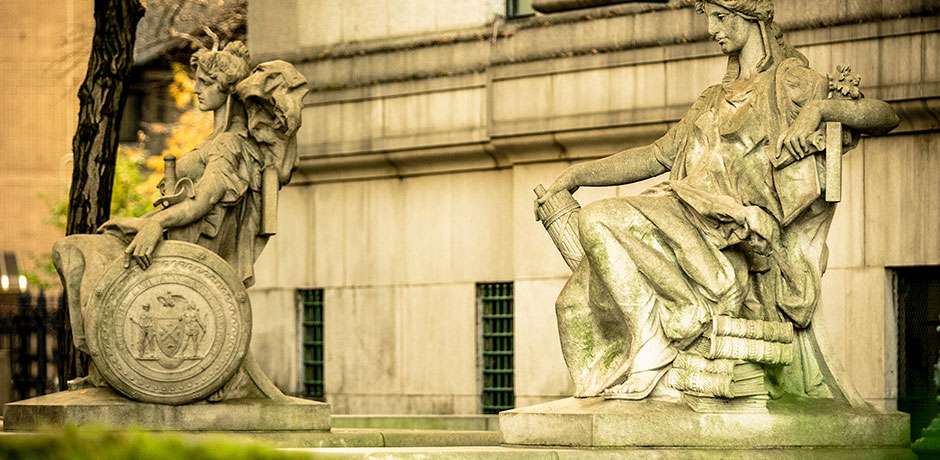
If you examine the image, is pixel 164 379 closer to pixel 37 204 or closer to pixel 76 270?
pixel 76 270

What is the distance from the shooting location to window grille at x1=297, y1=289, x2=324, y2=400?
1997cm

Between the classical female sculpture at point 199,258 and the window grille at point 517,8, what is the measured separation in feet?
21.4

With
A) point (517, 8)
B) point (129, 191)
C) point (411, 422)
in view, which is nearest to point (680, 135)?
point (411, 422)

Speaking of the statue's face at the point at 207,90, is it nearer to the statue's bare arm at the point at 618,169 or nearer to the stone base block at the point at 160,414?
the stone base block at the point at 160,414

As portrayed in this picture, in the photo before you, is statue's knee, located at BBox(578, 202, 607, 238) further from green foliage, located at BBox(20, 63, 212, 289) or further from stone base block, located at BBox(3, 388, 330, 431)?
green foliage, located at BBox(20, 63, 212, 289)

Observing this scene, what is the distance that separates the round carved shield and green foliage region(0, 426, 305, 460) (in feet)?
19.5

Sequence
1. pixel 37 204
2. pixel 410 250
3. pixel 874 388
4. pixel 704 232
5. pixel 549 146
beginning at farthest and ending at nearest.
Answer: pixel 37 204 → pixel 410 250 → pixel 549 146 → pixel 874 388 → pixel 704 232

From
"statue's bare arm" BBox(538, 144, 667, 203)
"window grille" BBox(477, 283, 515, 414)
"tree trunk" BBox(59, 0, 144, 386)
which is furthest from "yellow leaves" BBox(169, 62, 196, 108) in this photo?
"statue's bare arm" BBox(538, 144, 667, 203)

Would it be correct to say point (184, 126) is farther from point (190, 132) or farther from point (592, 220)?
point (592, 220)

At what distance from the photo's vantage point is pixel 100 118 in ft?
53.1

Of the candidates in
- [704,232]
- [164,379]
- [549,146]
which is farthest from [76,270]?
[549,146]

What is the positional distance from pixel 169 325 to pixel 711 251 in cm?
394

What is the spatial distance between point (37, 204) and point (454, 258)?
30.2 m

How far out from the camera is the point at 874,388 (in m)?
15.6
